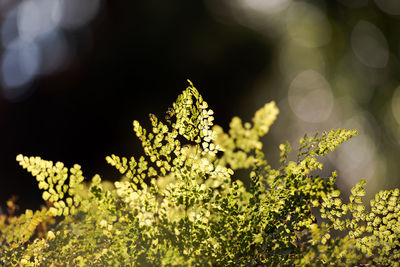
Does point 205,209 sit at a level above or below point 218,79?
below

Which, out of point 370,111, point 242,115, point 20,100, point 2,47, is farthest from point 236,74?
point 2,47

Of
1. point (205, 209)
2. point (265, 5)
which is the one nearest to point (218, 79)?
point (265, 5)

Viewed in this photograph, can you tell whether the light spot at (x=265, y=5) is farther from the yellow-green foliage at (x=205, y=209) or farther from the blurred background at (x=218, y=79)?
the yellow-green foliage at (x=205, y=209)

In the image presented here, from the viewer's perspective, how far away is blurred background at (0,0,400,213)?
334cm

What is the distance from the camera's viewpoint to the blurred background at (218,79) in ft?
11.0

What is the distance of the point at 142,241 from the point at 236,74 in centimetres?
382

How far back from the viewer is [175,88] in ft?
14.7

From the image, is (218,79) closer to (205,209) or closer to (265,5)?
(265,5)

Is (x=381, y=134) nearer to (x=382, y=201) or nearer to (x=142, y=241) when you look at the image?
(x=382, y=201)

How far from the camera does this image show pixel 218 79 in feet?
14.5

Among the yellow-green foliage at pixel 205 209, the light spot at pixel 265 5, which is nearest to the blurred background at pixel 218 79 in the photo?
the light spot at pixel 265 5

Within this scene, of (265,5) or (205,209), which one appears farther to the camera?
(265,5)

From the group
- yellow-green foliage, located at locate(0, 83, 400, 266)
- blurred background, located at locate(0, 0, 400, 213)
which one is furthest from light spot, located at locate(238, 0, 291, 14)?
yellow-green foliage, located at locate(0, 83, 400, 266)

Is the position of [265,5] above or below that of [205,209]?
above
